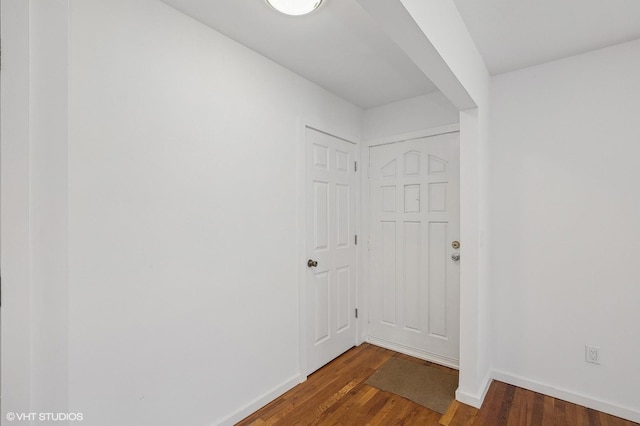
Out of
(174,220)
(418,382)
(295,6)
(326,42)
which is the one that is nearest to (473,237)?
(418,382)

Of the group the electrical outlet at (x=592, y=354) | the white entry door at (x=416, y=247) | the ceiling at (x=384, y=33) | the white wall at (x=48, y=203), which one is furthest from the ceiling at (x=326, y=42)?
the electrical outlet at (x=592, y=354)

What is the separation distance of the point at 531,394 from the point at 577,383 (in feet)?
1.00

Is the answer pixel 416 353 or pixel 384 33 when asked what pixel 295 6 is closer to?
pixel 384 33

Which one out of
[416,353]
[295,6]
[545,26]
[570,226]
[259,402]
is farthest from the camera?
[416,353]

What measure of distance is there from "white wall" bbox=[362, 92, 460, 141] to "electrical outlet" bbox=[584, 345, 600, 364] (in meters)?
1.93

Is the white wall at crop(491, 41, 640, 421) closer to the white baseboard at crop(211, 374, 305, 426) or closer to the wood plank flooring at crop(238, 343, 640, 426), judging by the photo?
the wood plank flooring at crop(238, 343, 640, 426)

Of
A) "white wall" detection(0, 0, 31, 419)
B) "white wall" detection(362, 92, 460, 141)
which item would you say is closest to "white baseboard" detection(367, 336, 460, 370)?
"white wall" detection(362, 92, 460, 141)

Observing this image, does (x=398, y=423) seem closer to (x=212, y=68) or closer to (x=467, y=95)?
(x=467, y=95)

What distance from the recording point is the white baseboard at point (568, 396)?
75.2 inches

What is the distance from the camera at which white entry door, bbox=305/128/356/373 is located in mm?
2496

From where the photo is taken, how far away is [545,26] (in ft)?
5.87

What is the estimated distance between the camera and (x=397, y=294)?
2924mm

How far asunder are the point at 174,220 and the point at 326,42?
1443 mm

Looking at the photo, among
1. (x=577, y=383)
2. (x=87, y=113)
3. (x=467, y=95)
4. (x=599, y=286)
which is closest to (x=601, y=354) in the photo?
(x=577, y=383)
